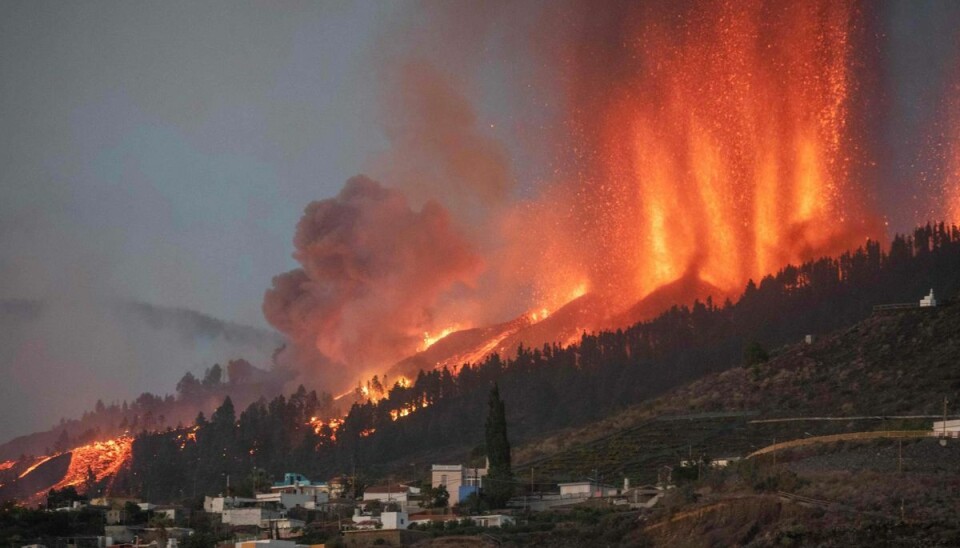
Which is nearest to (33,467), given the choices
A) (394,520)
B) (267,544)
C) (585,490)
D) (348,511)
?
(348,511)

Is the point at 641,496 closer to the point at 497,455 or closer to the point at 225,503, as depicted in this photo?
the point at 497,455

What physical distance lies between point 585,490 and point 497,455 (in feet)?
27.7

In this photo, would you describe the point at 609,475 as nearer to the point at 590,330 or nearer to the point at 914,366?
the point at 914,366

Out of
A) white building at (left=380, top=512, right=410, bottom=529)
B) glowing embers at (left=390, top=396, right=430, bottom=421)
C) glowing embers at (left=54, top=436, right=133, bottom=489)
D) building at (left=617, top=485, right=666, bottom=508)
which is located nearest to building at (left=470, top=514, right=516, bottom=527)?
white building at (left=380, top=512, right=410, bottom=529)

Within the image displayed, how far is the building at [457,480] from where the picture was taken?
300 feet

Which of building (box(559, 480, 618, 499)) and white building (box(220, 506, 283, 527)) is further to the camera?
white building (box(220, 506, 283, 527))

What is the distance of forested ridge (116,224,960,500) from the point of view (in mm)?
128625

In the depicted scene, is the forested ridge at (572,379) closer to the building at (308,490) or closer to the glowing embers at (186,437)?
the glowing embers at (186,437)

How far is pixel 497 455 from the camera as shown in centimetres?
9588

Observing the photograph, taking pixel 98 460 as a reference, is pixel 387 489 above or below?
below

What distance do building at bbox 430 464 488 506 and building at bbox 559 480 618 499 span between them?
516 centimetres

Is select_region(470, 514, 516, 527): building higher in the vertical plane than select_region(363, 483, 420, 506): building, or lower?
lower

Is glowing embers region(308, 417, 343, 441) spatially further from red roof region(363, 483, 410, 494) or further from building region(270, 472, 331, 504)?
red roof region(363, 483, 410, 494)

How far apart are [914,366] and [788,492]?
1286 inches
